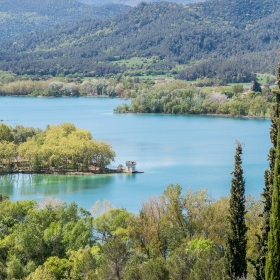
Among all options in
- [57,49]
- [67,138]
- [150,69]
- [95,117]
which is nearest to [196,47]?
[150,69]

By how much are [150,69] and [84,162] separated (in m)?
95.9

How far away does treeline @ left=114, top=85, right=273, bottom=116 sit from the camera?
74.8 m

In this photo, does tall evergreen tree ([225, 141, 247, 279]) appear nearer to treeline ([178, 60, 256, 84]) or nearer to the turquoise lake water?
the turquoise lake water

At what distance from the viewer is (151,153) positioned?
48.7 meters

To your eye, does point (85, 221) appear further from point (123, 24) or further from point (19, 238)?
point (123, 24)

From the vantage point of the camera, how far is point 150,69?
136500 mm

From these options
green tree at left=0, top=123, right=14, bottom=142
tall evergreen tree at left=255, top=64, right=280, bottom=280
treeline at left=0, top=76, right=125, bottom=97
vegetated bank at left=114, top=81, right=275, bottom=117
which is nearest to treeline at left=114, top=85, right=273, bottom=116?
vegetated bank at left=114, top=81, right=275, bottom=117

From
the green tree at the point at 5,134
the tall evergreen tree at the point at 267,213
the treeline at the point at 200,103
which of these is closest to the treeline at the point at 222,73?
the treeline at the point at 200,103

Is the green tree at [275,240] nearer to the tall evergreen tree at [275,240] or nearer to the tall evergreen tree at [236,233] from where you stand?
the tall evergreen tree at [275,240]

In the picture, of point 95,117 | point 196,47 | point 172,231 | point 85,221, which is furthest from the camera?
point 196,47

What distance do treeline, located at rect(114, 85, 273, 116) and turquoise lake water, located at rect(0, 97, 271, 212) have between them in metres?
2.75

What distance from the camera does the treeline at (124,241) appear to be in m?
15.8

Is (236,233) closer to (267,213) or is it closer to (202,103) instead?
(267,213)

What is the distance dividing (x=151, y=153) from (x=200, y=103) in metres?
30.4
